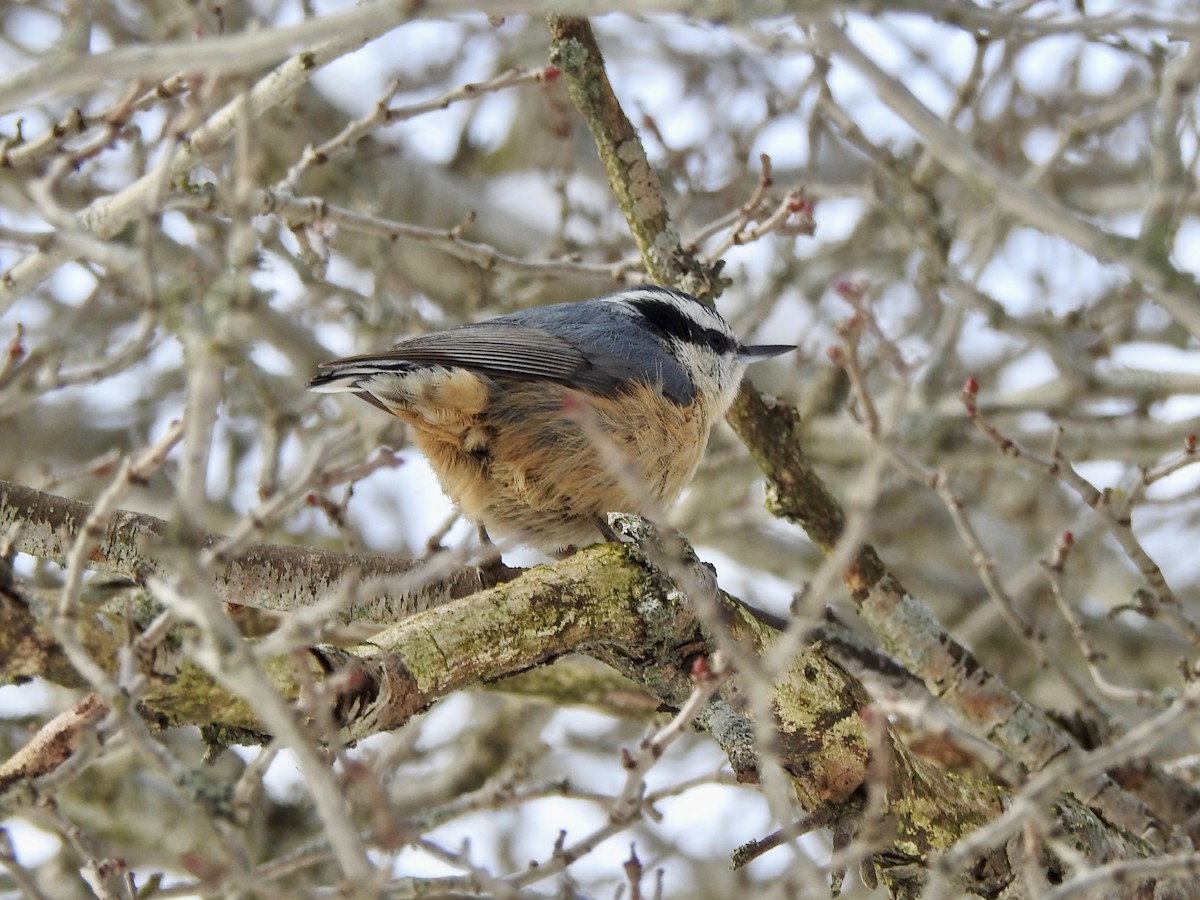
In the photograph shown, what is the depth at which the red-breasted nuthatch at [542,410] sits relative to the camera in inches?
145

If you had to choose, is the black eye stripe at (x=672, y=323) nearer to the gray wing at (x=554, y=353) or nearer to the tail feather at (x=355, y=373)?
the gray wing at (x=554, y=353)

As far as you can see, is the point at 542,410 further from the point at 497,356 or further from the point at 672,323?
the point at 672,323

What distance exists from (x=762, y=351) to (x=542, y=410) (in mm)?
1249

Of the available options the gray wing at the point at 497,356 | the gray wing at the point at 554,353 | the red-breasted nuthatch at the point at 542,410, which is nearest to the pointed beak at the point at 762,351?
the red-breasted nuthatch at the point at 542,410

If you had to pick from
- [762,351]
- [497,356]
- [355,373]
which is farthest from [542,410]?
[762,351]

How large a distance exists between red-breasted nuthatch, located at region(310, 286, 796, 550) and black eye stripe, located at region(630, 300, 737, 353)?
0.53ft

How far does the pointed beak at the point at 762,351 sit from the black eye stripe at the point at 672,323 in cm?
14

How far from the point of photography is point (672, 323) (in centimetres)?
448

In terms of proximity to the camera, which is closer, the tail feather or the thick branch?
the thick branch

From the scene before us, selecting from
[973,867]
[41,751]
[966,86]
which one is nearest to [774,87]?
[966,86]

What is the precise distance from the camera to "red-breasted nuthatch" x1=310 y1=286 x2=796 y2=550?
3.69m

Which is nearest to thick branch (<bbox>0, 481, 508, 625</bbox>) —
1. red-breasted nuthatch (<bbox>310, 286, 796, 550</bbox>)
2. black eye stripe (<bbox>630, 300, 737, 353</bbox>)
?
red-breasted nuthatch (<bbox>310, 286, 796, 550</bbox>)

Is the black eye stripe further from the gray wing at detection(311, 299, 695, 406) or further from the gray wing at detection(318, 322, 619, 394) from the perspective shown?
the gray wing at detection(318, 322, 619, 394)

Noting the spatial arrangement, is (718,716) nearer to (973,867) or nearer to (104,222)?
(973,867)
